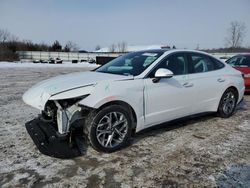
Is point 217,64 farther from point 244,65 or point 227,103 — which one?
point 244,65

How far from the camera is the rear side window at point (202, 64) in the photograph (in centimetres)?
445

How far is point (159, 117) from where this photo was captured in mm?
3881

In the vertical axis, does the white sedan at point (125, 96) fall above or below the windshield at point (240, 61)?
below

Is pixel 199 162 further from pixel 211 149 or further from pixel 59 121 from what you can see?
pixel 59 121

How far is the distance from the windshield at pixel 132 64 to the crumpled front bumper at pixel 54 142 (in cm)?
128

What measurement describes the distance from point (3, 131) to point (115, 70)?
7.81ft

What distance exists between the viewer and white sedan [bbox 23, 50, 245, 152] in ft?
10.5

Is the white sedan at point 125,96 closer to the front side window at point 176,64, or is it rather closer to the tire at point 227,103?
the front side window at point 176,64

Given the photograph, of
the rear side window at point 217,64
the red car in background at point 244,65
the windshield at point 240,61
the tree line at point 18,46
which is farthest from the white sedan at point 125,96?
the tree line at point 18,46

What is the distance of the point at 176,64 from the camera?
4.20 m

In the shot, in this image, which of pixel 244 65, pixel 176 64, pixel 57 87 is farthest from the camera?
pixel 244 65

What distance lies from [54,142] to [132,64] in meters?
1.89

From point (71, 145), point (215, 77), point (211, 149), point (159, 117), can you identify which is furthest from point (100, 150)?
point (215, 77)

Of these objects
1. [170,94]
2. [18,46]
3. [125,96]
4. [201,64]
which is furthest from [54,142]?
[18,46]
